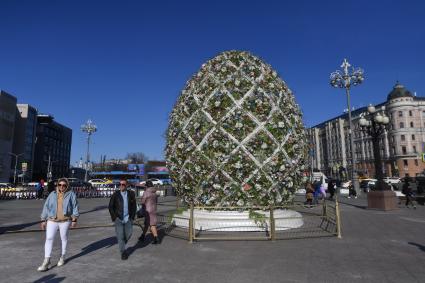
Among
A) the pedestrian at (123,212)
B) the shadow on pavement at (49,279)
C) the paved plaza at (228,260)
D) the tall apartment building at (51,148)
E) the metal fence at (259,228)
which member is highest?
the tall apartment building at (51,148)

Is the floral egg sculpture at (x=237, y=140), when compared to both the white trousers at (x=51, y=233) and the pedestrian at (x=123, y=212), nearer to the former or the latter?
the pedestrian at (x=123, y=212)

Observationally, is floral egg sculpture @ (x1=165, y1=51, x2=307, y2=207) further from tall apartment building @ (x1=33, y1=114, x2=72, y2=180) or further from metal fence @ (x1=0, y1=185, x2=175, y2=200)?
tall apartment building @ (x1=33, y1=114, x2=72, y2=180)

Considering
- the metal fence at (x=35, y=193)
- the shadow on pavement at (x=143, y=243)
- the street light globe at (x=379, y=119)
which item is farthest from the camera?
the metal fence at (x=35, y=193)

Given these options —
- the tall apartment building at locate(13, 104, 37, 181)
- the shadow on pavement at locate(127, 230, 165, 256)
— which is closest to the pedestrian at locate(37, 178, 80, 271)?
the shadow on pavement at locate(127, 230, 165, 256)

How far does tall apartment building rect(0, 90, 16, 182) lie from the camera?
7762 centimetres

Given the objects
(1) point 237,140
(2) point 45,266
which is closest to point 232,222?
(1) point 237,140

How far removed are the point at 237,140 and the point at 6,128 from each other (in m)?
87.1

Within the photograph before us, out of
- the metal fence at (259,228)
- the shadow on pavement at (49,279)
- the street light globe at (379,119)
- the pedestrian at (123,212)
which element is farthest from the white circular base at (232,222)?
the street light globe at (379,119)

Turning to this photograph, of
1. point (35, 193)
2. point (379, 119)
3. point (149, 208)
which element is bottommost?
point (149, 208)

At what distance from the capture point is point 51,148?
368ft

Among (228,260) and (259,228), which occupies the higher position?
(259,228)

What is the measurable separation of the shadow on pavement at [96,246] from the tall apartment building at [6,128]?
80127 mm

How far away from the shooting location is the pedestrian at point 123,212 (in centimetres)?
682

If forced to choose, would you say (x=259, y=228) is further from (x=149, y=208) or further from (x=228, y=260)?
(x=149, y=208)
